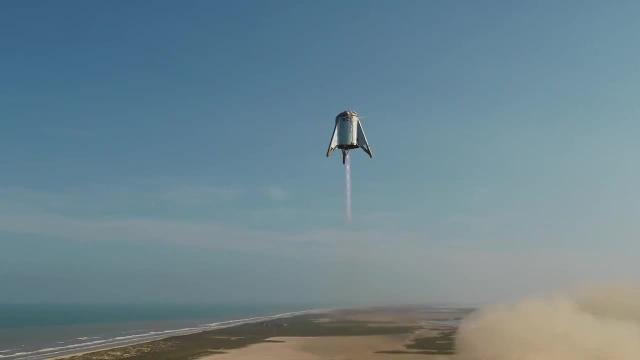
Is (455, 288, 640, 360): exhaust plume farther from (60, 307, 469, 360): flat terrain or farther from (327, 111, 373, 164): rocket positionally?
(327, 111, 373, 164): rocket

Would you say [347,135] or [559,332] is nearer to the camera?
[347,135]

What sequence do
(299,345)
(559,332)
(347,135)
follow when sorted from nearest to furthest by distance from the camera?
(347,135)
(559,332)
(299,345)

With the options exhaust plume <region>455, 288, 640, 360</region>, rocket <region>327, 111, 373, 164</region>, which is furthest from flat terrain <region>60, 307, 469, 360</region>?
rocket <region>327, 111, 373, 164</region>

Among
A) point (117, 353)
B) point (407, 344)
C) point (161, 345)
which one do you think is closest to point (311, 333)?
point (407, 344)

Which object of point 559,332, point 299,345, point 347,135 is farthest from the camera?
point 299,345

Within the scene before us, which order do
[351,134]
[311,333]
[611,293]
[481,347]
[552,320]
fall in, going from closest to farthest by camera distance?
[351,134]
[481,347]
[552,320]
[611,293]
[311,333]

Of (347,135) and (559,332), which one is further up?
(347,135)

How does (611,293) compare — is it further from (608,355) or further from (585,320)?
(608,355)
